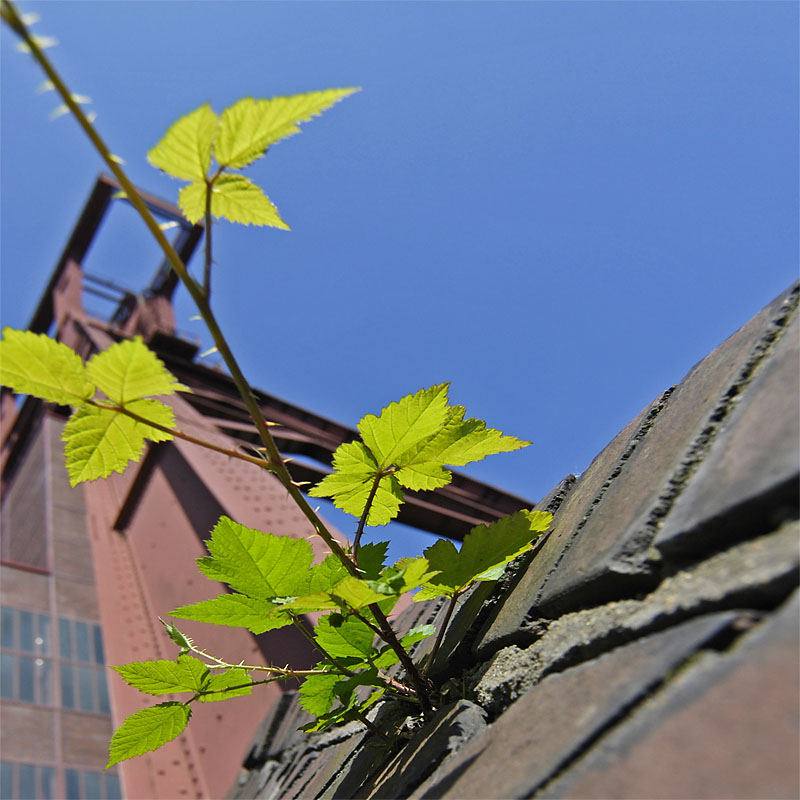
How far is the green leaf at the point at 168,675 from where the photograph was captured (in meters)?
0.94

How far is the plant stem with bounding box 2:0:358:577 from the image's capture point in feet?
1.89

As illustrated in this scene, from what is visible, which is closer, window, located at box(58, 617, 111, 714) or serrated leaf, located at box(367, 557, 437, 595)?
serrated leaf, located at box(367, 557, 437, 595)

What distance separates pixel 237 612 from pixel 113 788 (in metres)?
6.19

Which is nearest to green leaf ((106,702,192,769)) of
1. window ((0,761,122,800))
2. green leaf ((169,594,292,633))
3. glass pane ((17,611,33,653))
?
green leaf ((169,594,292,633))

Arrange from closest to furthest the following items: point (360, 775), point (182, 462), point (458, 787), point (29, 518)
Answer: point (458, 787) < point (360, 775) < point (182, 462) < point (29, 518)

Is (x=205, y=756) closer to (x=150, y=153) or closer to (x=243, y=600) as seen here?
(x=243, y=600)

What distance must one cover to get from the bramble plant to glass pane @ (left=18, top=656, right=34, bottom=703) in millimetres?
6478

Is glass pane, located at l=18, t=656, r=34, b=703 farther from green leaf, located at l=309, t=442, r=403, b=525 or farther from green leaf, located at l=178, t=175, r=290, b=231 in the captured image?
green leaf, located at l=178, t=175, r=290, b=231

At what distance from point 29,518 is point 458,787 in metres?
11.7

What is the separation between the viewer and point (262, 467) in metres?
0.81

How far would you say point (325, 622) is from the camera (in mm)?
971

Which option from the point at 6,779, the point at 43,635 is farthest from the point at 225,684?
the point at 43,635

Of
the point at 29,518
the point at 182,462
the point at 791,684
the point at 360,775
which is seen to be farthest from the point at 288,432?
the point at 791,684

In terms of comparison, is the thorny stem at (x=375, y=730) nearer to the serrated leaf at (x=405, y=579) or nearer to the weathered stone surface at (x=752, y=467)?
the serrated leaf at (x=405, y=579)
